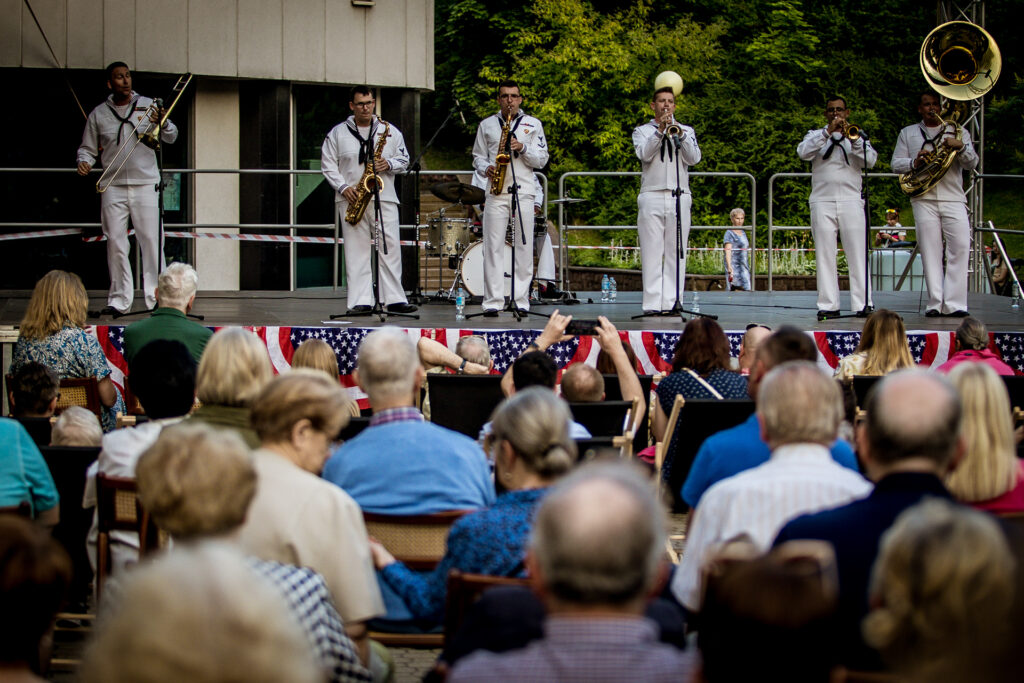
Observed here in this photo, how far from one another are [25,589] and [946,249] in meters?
9.46

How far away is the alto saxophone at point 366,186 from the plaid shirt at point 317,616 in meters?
7.04

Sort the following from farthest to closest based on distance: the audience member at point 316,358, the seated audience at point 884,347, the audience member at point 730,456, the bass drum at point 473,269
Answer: the bass drum at point 473,269, the seated audience at point 884,347, the audience member at point 316,358, the audience member at point 730,456

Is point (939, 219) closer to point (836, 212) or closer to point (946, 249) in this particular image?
point (946, 249)

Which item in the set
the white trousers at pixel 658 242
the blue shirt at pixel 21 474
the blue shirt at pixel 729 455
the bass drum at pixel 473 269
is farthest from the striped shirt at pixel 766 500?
the bass drum at pixel 473 269

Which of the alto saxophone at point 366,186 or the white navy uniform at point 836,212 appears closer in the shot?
the alto saxophone at point 366,186

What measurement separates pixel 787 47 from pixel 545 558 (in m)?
28.7

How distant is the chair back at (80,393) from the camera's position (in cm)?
653

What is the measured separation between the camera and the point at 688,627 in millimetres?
3582

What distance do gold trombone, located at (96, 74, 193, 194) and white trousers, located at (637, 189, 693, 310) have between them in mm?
3898

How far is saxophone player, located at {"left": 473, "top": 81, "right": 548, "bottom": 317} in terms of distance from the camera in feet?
32.7

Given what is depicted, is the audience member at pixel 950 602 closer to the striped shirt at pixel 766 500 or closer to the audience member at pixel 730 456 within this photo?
the striped shirt at pixel 766 500

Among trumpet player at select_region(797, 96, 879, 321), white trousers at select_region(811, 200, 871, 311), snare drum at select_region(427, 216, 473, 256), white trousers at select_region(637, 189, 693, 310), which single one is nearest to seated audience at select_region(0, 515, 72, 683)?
white trousers at select_region(637, 189, 693, 310)

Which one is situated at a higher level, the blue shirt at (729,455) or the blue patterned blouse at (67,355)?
the blue patterned blouse at (67,355)

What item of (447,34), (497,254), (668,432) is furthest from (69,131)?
(447,34)
